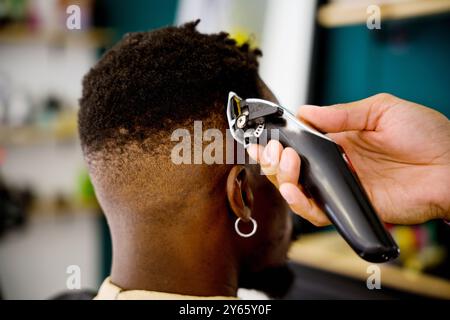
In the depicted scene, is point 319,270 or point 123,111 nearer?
point 123,111

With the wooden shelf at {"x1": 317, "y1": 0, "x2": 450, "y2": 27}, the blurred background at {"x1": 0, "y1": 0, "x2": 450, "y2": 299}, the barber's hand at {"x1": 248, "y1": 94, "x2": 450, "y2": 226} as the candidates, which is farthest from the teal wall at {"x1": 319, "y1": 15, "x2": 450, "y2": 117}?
the barber's hand at {"x1": 248, "y1": 94, "x2": 450, "y2": 226}

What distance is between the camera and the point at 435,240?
193cm

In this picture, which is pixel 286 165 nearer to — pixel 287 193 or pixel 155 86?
pixel 287 193

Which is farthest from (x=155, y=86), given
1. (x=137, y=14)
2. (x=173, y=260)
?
(x=137, y=14)

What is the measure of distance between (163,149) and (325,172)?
28 cm

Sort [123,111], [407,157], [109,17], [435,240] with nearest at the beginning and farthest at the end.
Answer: [123,111] → [407,157] → [435,240] → [109,17]

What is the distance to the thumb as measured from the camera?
2.97 ft

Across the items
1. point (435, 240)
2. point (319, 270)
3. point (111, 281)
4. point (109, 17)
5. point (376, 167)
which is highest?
point (109, 17)

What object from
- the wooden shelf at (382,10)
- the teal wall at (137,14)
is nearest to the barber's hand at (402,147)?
the wooden shelf at (382,10)

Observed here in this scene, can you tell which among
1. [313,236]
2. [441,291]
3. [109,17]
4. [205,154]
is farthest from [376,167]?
[109,17]

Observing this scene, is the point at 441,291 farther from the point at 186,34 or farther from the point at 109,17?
the point at 109,17

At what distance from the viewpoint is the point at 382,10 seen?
1.84 metres

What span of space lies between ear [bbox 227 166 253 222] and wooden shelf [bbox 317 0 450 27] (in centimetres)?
118

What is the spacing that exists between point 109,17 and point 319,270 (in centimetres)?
233
